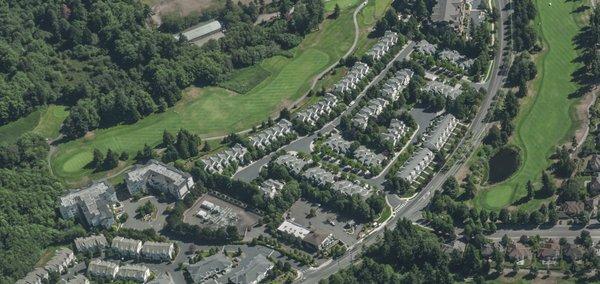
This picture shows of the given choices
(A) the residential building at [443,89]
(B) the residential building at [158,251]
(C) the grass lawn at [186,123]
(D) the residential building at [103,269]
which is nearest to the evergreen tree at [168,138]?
(C) the grass lawn at [186,123]

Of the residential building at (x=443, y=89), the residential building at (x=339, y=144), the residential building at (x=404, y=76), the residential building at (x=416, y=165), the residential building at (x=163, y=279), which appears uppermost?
the residential building at (x=404, y=76)

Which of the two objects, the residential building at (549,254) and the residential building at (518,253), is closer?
the residential building at (549,254)

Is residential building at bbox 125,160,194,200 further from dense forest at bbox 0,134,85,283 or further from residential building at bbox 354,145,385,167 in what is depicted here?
residential building at bbox 354,145,385,167

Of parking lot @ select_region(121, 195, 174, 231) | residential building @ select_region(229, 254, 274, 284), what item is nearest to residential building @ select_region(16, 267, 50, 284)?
parking lot @ select_region(121, 195, 174, 231)

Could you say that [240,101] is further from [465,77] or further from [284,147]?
[465,77]

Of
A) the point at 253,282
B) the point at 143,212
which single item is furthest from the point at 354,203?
the point at 143,212

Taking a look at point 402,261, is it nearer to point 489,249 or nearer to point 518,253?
point 489,249

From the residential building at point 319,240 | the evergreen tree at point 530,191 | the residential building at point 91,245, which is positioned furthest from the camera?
the residential building at point 91,245

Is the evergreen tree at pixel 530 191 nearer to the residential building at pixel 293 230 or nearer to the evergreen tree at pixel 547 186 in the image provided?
the evergreen tree at pixel 547 186
